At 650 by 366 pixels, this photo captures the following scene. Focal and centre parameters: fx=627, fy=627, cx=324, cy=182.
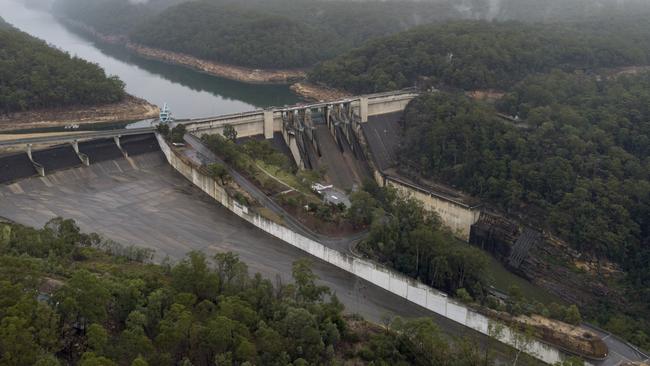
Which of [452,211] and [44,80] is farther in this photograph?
[44,80]

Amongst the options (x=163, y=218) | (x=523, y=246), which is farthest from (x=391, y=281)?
(x=163, y=218)

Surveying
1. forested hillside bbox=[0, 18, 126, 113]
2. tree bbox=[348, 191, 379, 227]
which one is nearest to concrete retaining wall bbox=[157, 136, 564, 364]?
tree bbox=[348, 191, 379, 227]

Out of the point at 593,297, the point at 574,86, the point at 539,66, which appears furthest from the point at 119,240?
the point at 539,66

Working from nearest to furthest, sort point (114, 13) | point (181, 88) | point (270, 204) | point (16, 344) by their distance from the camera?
1. point (16, 344)
2. point (270, 204)
3. point (181, 88)
4. point (114, 13)

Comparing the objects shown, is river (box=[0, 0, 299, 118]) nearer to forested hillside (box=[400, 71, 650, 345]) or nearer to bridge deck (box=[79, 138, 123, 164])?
bridge deck (box=[79, 138, 123, 164])

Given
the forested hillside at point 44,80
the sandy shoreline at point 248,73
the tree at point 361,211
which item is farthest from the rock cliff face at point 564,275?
the forested hillside at point 44,80

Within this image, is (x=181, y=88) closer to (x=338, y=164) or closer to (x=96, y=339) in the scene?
(x=338, y=164)

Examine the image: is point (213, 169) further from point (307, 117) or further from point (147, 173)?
point (307, 117)

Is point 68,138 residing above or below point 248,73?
above
